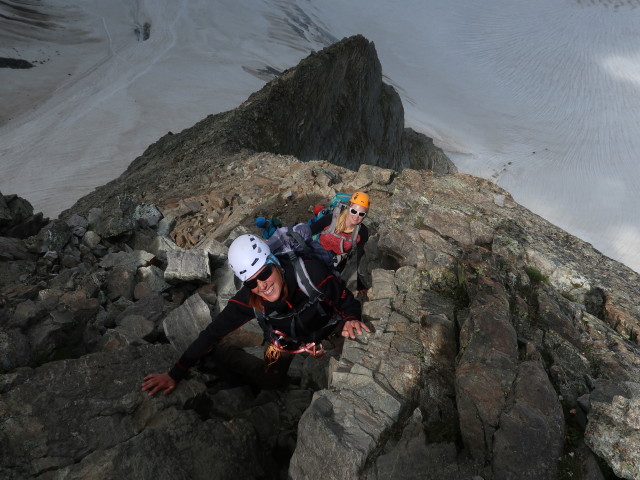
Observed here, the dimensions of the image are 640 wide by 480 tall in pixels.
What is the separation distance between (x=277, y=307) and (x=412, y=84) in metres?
92.5

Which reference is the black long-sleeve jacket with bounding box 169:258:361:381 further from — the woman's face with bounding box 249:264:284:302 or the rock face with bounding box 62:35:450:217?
the rock face with bounding box 62:35:450:217

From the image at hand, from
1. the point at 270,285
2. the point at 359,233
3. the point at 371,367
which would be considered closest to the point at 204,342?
the point at 270,285

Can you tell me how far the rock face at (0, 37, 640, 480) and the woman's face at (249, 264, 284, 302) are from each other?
1298mm

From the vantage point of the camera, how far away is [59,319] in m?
6.09

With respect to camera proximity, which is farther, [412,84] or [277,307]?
[412,84]

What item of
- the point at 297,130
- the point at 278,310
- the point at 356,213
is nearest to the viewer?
the point at 278,310

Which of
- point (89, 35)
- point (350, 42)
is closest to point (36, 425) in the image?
point (350, 42)

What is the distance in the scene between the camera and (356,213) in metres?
7.30

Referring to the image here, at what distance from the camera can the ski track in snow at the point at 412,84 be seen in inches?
1873

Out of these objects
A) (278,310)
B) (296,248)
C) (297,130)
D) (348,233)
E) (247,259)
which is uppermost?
(247,259)

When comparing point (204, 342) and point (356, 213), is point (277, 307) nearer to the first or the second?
point (204, 342)

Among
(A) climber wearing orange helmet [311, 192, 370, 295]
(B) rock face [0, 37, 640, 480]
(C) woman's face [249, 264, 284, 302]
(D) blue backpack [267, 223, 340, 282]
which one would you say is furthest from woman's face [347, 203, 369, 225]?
(C) woman's face [249, 264, 284, 302]

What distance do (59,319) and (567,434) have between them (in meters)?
6.88

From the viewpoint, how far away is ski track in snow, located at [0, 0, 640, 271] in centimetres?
4756
